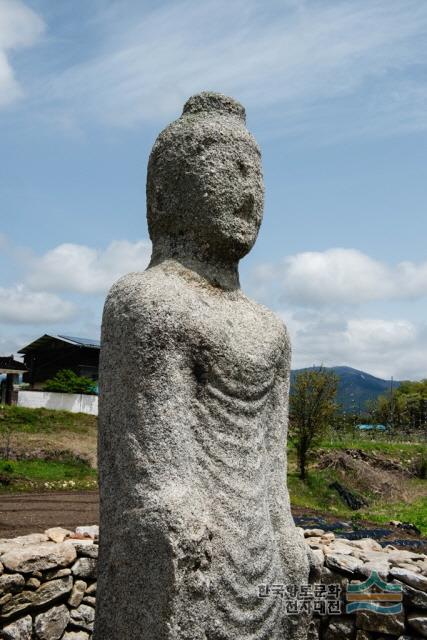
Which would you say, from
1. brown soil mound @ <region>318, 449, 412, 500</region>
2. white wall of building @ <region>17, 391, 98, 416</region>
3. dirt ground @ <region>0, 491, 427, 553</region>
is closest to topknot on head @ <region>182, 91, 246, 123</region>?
dirt ground @ <region>0, 491, 427, 553</region>

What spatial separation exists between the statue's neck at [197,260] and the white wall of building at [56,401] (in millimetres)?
25513

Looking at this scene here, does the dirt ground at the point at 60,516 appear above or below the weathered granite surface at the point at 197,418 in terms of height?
below

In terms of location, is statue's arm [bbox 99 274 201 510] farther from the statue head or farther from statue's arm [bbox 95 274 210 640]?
the statue head

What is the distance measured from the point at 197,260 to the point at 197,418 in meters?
0.84

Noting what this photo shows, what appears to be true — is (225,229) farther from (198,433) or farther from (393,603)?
(393,603)

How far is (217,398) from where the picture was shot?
3.28m

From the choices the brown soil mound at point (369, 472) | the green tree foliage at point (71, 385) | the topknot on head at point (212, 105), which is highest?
the green tree foliage at point (71, 385)

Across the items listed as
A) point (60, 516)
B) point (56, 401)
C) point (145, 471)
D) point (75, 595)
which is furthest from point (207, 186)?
point (56, 401)

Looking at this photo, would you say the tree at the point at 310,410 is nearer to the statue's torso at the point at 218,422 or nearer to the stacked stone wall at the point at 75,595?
the stacked stone wall at the point at 75,595

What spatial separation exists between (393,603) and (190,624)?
4.68 meters

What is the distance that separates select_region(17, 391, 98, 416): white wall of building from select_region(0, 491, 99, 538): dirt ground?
45.4 ft

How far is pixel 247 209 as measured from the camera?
12.0 feet

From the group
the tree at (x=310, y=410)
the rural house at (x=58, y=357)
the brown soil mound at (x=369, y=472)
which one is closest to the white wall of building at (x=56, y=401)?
the rural house at (x=58, y=357)

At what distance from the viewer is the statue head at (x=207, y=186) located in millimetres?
3551
